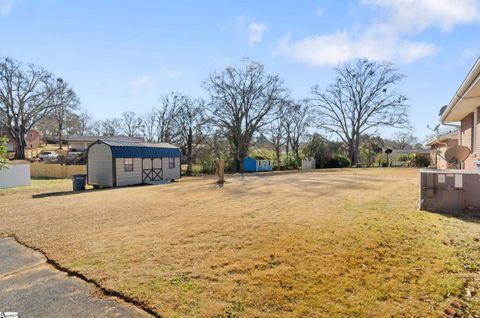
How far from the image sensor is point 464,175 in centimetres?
612

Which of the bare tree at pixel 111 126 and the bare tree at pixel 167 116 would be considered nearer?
the bare tree at pixel 167 116

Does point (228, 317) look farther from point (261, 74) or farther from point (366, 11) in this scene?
point (261, 74)

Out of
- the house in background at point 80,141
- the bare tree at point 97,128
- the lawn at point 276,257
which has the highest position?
the bare tree at point 97,128

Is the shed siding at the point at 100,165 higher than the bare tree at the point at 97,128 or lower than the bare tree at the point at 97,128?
lower

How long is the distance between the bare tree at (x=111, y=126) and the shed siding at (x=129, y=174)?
31346 millimetres

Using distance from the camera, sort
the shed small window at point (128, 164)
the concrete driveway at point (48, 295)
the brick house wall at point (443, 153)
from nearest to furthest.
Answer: the concrete driveway at point (48, 295)
the brick house wall at point (443, 153)
the shed small window at point (128, 164)

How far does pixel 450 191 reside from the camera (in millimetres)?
6355

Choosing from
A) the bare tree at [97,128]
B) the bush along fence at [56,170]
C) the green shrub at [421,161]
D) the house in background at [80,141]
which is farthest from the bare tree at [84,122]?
the green shrub at [421,161]

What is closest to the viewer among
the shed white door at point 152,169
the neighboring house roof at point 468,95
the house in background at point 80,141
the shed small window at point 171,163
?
the neighboring house roof at point 468,95

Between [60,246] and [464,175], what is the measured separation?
8549 mm

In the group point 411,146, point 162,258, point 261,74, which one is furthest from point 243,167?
point 411,146

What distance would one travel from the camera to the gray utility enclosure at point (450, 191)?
19.9 feet

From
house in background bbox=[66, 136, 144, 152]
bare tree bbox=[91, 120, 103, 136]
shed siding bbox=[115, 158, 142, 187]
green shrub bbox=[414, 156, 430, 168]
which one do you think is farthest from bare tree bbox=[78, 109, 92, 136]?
green shrub bbox=[414, 156, 430, 168]

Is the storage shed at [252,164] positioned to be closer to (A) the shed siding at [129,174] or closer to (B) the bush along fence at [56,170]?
(A) the shed siding at [129,174]
